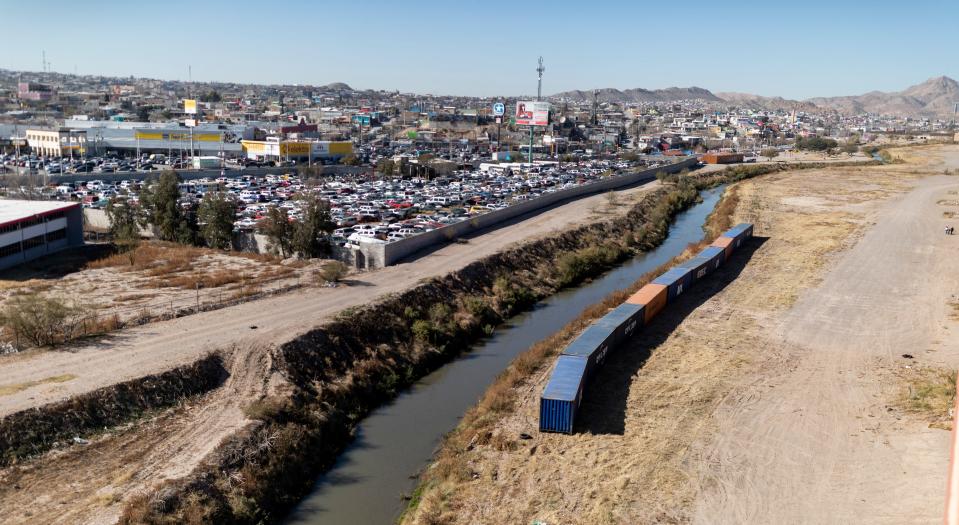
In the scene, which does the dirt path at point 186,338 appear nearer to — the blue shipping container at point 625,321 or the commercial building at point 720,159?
the blue shipping container at point 625,321

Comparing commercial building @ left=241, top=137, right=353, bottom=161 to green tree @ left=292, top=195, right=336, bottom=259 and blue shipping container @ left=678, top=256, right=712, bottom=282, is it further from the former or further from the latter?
blue shipping container @ left=678, top=256, right=712, bottom=282

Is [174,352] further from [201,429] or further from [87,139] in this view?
[87,139]

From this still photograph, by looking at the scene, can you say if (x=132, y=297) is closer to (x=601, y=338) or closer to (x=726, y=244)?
(x=601, y=338)

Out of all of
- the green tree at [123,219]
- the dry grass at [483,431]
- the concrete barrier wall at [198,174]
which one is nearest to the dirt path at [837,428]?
the dry grass at [483,431]

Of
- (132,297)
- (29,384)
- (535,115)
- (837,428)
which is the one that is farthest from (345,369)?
(535,115)

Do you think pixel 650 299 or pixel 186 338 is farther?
pixel 650 299

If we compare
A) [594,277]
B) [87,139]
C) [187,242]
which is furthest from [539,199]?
[87,139]
